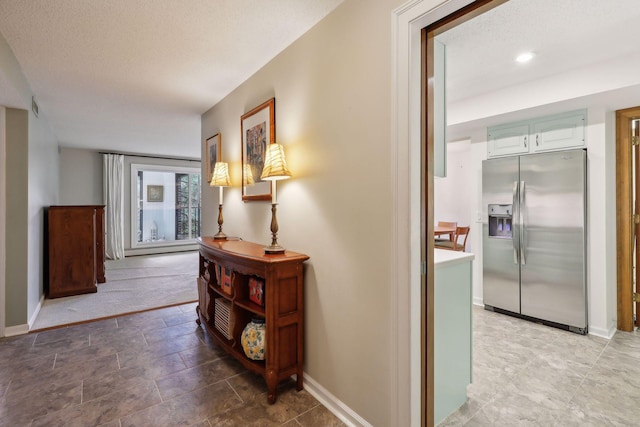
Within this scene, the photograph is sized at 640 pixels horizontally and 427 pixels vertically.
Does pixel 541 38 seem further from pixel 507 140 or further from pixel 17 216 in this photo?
pixel 17 216

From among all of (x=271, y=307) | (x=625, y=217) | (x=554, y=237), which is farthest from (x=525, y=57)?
(x=271, y=307)

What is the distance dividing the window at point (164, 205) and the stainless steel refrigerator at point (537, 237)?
7.01 meters

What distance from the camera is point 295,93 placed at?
222cm

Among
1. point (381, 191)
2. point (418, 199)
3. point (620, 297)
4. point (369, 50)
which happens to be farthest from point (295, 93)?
point (620, 297)

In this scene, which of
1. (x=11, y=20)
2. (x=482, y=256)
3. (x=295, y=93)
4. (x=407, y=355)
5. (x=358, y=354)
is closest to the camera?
(x=407, y=355)

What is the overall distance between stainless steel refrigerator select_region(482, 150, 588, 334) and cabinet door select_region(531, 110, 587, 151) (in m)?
0.11

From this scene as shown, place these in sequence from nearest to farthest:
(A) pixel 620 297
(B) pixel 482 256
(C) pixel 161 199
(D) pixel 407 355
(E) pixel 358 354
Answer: (D) pixel 407 355, (E) pixel 358 354, (A) pixel 620 297, (B) pixel 482 256, (C) pixel 161 199

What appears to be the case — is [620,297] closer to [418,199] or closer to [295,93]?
[418,199]

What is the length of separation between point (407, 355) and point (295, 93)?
1.83m

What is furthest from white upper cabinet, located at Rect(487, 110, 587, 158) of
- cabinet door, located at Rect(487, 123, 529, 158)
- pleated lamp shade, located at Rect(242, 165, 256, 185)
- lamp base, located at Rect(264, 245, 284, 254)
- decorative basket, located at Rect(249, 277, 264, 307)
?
decorative basket, located at Rect(249, 277, 264, 307)

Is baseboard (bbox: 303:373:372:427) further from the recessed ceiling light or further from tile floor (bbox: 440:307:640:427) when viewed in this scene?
the recessed ceiling light

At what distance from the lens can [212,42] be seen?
2.26 metres

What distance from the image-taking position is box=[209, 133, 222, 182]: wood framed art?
3.51 m

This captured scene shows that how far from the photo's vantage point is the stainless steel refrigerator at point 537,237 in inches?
117
